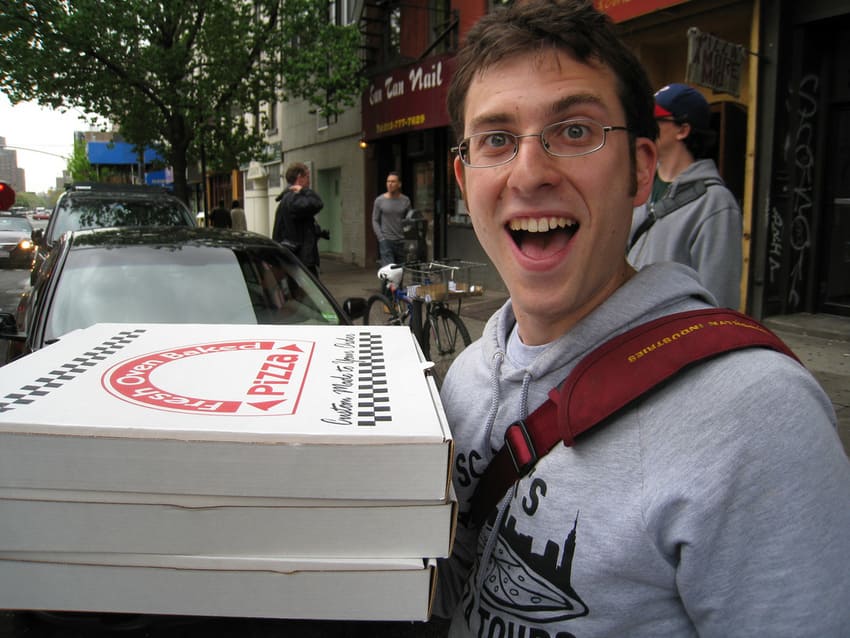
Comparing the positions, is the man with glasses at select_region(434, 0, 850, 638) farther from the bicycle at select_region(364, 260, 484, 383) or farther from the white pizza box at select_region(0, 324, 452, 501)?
the bicycle at select_region(364, 260, 484, 383)

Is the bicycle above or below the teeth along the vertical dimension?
below

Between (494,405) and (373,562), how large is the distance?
1.19 ft

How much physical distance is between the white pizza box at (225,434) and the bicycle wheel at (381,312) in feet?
17.8

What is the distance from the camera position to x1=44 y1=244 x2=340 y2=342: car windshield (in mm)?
3357

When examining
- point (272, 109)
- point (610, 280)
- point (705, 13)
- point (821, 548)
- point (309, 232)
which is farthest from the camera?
point (272, 109)

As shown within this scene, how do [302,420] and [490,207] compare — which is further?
[490,207]

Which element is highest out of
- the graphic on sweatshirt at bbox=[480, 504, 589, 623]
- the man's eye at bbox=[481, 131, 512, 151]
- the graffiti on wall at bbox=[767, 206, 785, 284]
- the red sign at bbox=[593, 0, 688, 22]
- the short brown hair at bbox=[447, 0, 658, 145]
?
the red sign at bbox=[593, 0, 688, 22]

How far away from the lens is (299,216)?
8484 mm

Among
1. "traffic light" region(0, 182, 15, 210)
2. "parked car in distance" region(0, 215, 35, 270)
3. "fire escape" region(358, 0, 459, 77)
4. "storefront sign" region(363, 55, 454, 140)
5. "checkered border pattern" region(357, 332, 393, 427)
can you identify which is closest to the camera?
"checkered border pattern" region(357, 332, 393, 427)

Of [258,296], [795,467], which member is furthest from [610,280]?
[258,296]

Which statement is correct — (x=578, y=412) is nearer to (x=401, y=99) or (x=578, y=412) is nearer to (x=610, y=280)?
(x=610, y=280)

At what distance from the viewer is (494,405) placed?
119cm

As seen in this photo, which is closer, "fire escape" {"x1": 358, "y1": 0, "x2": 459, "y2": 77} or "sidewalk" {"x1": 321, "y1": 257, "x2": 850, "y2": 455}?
"sidewalk" {"x1": 321, "y1": 257, "x2": 850, "y2": 455}

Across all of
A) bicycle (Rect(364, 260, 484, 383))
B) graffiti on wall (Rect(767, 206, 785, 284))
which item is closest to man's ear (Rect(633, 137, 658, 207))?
bicycle (Rect(364, 260, 484, 383))
